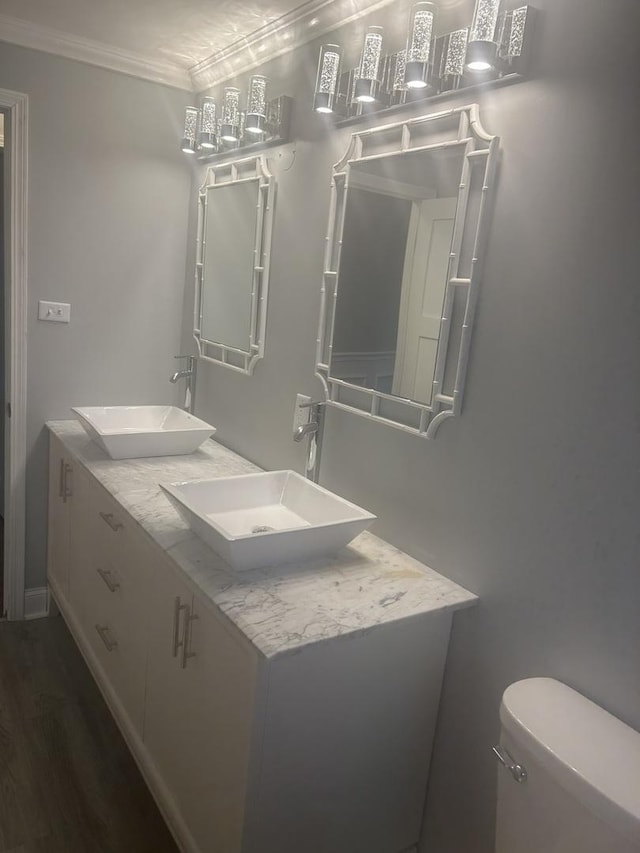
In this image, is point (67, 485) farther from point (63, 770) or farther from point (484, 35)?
point (484, 35)

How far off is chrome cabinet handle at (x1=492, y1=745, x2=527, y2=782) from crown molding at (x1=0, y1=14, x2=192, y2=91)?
2608mm

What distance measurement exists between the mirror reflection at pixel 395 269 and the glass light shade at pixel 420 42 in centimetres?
17

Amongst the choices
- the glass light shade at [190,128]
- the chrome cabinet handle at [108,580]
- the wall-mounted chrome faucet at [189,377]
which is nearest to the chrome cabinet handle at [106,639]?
the chrome cabinet handle at [108,580]

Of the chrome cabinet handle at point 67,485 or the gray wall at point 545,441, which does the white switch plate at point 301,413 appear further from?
the chrome cabinet handle at point 67,485

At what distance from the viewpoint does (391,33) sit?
170cm

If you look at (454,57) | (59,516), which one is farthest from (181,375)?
(454,57)

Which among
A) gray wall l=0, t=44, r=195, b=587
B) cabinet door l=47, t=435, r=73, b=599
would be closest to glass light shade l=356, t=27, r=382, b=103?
gray wall l=0, t=44, r=195, b=587

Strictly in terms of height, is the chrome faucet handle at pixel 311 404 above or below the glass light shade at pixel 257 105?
below

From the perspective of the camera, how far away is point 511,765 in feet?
3.84

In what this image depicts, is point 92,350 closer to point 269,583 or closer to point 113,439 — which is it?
point 113,439

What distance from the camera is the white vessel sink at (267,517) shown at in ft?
4.83

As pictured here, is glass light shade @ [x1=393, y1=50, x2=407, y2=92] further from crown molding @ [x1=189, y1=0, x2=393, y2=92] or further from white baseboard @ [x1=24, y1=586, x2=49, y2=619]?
white baseboard @ [x1=24, y1=586, x2=49, y2=619]

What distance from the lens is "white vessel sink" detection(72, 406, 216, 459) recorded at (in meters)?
2.21

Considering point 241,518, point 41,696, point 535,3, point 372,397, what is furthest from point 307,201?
point 41,696
